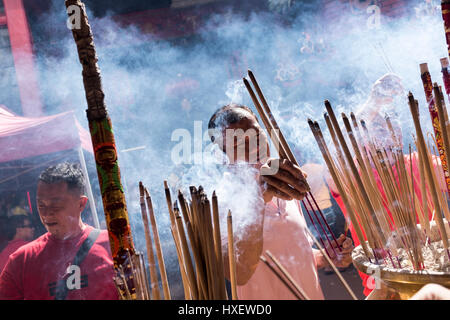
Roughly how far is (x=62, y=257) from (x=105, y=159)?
1.22m

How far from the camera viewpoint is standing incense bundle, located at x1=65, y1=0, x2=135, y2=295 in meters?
0.87

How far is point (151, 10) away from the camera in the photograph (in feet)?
15.4

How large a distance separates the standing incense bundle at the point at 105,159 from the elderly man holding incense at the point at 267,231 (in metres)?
Result: 0.35

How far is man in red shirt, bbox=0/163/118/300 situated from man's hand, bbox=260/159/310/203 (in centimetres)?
108

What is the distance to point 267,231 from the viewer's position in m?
1.48

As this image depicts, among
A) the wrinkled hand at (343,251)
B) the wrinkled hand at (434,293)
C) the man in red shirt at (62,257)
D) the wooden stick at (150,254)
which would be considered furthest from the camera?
the man in red shirt at (62,257)

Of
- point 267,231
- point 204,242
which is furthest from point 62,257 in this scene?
point 204,242

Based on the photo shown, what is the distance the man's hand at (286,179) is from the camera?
0.91 metres

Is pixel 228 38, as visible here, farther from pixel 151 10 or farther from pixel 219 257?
pixel 219 257

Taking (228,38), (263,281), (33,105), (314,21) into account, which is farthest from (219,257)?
(314,21)

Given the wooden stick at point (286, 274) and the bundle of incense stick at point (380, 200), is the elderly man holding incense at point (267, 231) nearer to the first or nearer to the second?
the bundle of incense stick at point (380, 200)

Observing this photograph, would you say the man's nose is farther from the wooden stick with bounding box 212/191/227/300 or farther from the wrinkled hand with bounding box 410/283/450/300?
the wrinkled hand with bounding box 410/283/450/300

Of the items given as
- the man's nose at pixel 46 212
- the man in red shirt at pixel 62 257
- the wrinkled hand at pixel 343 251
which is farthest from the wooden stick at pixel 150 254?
the man's nose at pixel 46 212

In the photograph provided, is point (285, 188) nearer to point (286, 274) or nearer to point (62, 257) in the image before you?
point (286, 274)
